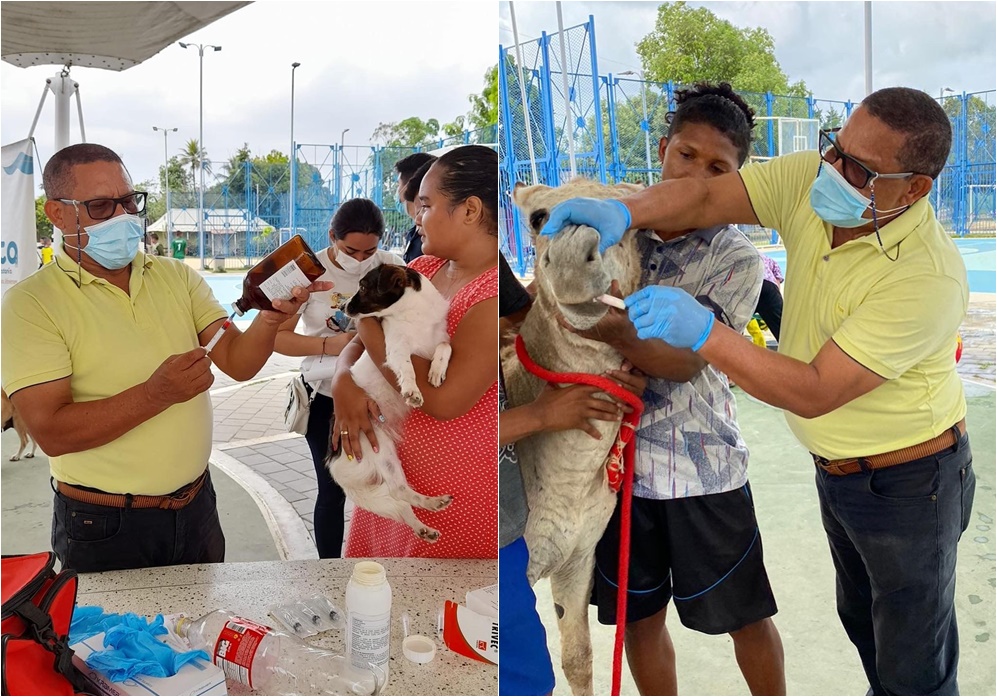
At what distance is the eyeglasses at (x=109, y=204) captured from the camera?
41.7 inches

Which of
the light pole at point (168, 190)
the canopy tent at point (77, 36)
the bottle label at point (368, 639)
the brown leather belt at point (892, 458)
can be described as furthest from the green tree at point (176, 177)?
the brown leather belt at point (892, 458)

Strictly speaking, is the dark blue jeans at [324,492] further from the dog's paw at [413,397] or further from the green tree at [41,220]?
the green tree at [41,220]

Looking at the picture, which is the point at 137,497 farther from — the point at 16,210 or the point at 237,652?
the point at 16,210

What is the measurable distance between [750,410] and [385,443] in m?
0.79

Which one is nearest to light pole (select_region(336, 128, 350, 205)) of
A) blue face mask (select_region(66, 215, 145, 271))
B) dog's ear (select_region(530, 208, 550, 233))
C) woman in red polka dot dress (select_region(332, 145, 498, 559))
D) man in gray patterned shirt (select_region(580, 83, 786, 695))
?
woman in red polka dot dress (select_region(332, 145, 498, 559))

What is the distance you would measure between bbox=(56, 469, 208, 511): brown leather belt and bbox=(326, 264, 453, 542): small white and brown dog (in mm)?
265

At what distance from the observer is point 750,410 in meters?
1.43

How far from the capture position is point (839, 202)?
2.74ft

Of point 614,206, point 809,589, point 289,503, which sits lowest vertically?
point 809,589

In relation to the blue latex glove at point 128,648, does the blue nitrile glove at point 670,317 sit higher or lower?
higher

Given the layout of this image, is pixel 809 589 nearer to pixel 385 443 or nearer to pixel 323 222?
pixel 385 443

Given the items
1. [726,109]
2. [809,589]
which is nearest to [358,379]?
[726,109]

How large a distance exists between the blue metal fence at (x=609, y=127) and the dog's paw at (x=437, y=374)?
19 centimetres

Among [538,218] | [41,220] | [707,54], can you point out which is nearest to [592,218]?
[538,218]
